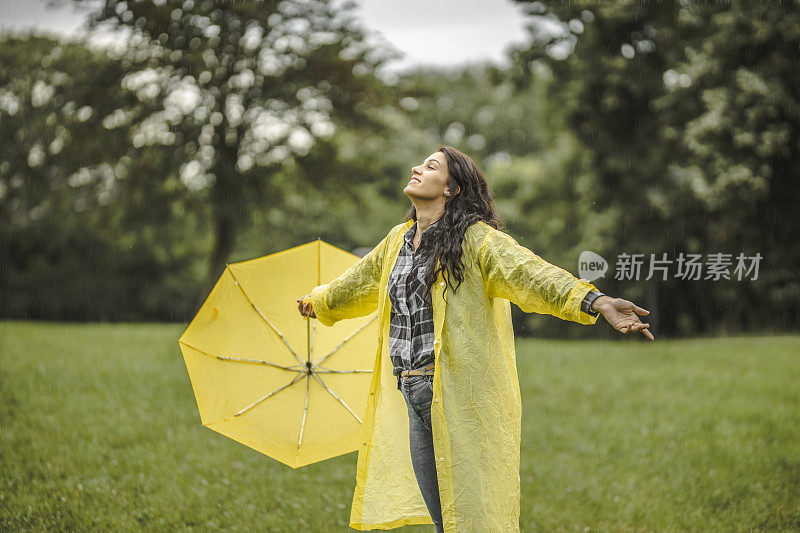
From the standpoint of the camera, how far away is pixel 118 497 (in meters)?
5.73

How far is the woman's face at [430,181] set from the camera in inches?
131

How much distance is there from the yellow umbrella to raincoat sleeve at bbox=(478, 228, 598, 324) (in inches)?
60.3

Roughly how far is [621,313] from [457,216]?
942 millimetres

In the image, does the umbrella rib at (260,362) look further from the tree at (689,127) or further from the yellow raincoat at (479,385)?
the tree at (689,127)

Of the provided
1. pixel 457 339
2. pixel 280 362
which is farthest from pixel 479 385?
pixel 280 362

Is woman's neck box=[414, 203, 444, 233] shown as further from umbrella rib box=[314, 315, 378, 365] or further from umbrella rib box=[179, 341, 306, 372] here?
umbrella rib box=[179, 341, 306, 372]

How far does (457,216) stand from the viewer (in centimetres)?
331

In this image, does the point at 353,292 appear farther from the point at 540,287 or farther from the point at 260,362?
the point at 540,287

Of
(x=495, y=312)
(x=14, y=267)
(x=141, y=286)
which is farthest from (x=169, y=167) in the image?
(x=495, y=312)

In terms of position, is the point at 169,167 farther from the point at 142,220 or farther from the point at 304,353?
the point at 304,353

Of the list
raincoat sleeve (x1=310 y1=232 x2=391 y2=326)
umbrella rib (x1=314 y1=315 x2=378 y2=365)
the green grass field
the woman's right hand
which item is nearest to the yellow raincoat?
raincoat sleeve (x1=310 y1=232 x2=391 y2=326)

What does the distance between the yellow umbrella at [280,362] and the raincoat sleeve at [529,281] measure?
1.53m

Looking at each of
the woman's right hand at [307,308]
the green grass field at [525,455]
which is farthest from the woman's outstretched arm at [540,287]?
the green grass field at [525,455]

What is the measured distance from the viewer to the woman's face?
10.9 feet
